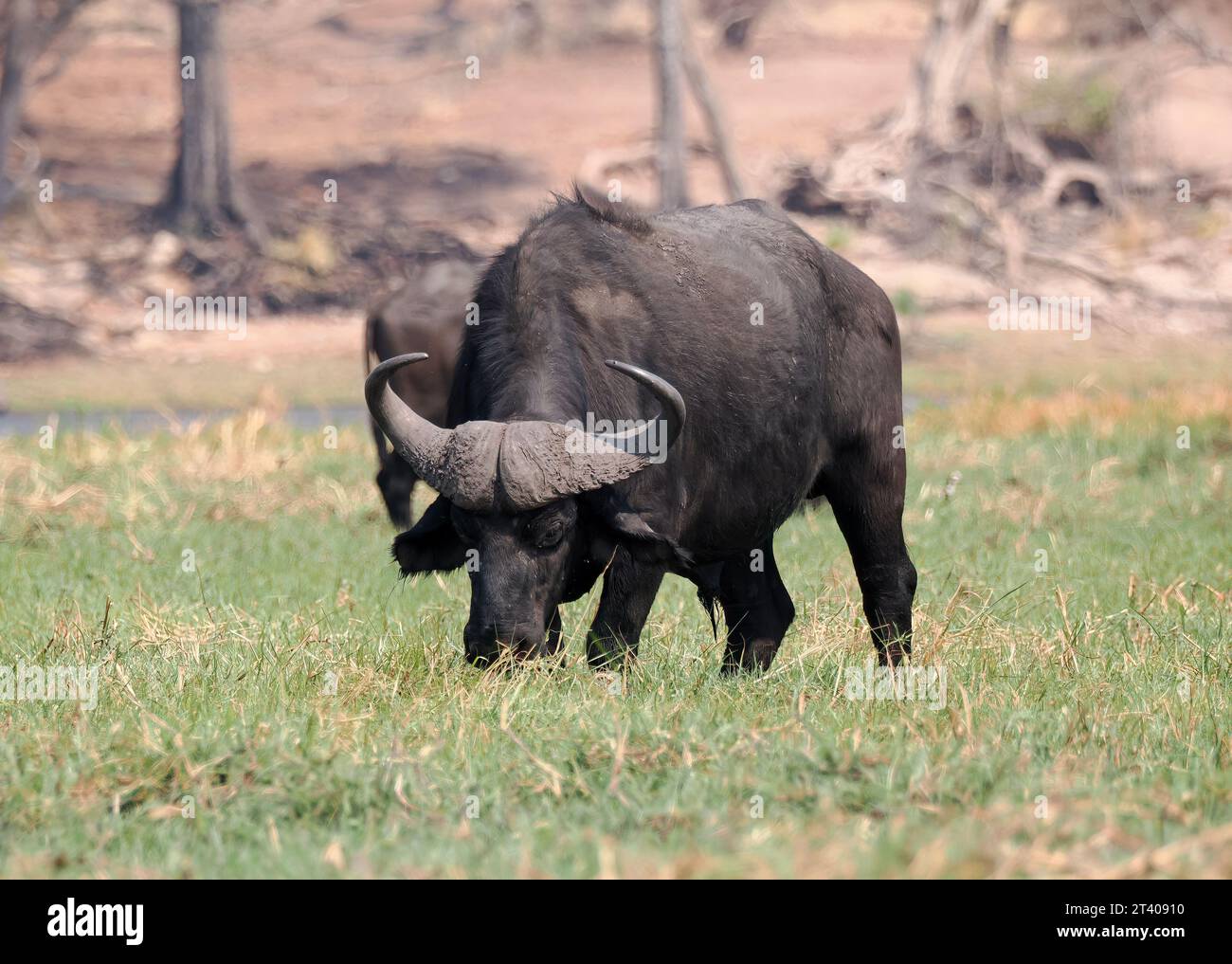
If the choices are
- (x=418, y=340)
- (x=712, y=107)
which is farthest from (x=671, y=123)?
(x=418, y=340)

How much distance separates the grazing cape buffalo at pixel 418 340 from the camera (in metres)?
11.5

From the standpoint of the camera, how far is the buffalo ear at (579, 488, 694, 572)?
620 cm

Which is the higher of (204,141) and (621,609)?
(204,141)

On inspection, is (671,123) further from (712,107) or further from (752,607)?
(752,607)

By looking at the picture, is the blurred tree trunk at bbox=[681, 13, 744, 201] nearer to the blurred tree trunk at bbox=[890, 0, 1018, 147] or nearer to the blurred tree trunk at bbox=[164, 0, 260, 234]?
the blurred tree trunk at bbox=[890, 0, 1018, 147]

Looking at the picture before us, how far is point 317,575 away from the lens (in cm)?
941

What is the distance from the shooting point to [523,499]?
5.97m

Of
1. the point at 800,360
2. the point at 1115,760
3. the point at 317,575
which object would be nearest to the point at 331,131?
the point at 317,575

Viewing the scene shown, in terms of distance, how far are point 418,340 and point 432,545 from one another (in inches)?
235

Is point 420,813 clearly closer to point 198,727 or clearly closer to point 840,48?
point 198,727

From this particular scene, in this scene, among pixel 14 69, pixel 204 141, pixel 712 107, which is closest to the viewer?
pixel 14 69

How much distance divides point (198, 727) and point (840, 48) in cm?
3676

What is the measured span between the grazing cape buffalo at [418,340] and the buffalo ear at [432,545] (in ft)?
15.9

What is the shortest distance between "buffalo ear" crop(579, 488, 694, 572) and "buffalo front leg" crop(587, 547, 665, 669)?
0.33 feet
